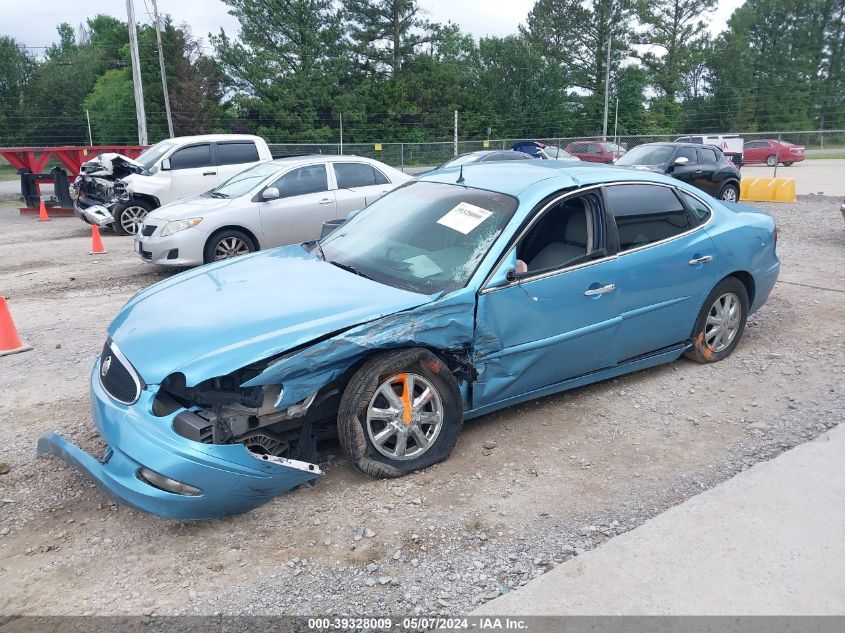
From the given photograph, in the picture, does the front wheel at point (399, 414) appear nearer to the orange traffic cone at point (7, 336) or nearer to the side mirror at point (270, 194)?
the orange traffic cone at point (7, 336)

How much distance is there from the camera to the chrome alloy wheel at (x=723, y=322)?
17.3 feet

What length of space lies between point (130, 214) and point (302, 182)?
17.0 ft

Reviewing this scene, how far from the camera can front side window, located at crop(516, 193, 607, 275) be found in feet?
14.4

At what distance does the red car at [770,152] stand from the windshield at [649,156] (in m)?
21.5

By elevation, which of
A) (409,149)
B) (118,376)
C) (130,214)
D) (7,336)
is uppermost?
(409,149)

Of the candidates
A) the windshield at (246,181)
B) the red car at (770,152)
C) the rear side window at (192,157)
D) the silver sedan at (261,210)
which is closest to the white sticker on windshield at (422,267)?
the silver sedan at (261,210)

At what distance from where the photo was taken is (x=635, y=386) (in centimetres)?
502

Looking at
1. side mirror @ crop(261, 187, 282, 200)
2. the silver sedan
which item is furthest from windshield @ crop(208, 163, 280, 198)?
side mirror @ crop(261, 187, 282, 200)

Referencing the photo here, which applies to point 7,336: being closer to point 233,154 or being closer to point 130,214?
point 130,214

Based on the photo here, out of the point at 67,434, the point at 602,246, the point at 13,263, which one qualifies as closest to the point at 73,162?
the point at 13,263

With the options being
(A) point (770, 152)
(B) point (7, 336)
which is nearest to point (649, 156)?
(B) point (7, 336)

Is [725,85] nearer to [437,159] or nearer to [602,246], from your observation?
[437,159]

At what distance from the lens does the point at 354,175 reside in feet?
32.0

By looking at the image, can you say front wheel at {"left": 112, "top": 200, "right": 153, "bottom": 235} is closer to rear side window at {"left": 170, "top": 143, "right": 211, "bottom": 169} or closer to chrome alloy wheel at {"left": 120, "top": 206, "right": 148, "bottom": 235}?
chrome alloy wheel at {"left": 120, "top": 206, "right": 148, "bottom": 235}
